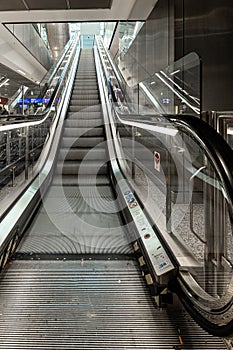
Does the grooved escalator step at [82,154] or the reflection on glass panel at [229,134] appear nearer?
the reflection on glass panel at [229,134]

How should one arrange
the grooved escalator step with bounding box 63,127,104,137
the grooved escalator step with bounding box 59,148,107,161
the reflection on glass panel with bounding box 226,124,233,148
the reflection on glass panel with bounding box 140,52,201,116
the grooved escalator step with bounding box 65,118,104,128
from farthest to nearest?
the grooved escalator step with bounding box 65,118,104,128 → the grooved escalator step with bounding box 63,127,104,137 → the grooved escalator step with bounding box 59,148,107,161 → the reflection on glass panel with bounding box 140,52,201,116 → the reflection on glass panel with bounding box 226,124,233,148

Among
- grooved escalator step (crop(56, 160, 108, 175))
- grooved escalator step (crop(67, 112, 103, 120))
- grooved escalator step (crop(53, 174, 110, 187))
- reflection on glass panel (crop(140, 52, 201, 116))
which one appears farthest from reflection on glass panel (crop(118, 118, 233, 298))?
grooved escalator step (crop(67, 112, 103, 120))

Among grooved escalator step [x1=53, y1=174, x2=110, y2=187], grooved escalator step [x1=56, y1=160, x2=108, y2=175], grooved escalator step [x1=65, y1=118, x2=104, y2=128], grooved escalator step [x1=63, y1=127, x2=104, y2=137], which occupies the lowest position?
grooved escalator step [x1=53, y1=174, x2=110, y2=187]

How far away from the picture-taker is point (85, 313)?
8.05 ft

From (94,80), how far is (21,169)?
8.22 m

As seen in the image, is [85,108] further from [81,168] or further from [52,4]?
[81,168]

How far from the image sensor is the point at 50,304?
2.55 metres

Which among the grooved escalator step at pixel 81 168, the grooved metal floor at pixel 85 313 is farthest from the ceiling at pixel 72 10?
the grooved metal floor at pixel 85 313

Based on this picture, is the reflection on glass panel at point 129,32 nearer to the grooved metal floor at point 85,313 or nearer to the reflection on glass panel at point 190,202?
the reflection on glass panel at point 190,202

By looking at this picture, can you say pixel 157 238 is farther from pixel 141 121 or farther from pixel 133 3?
pixel 133 3

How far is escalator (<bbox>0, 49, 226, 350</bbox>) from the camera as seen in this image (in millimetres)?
2204

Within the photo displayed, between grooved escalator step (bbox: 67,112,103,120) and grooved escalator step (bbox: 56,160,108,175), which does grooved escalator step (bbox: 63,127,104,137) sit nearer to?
grooved escalator step (bbox: 67,112,103,120)

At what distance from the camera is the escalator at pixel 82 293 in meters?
2.20

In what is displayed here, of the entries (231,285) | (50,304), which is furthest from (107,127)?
(231,285)
